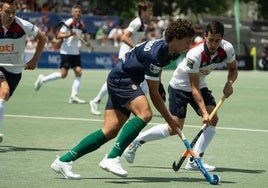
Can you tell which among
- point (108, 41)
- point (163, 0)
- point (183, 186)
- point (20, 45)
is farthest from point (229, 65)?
point (163, 0)

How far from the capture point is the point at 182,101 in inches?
390

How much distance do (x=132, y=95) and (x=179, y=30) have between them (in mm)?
801

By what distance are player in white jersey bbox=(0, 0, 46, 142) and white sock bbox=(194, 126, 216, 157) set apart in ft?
7.54

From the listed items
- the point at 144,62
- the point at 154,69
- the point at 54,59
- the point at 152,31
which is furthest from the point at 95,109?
the point at 152,31

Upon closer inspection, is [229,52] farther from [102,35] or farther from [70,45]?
[102,35]

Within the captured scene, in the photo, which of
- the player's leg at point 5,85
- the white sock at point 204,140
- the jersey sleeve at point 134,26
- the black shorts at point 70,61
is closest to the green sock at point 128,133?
the white sock at point 204,140

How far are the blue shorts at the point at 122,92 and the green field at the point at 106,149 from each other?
0.73m

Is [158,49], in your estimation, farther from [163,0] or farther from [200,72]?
[163,0]

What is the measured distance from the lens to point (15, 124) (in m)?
13.5

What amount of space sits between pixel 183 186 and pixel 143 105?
870 millimetres

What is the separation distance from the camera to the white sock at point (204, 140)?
382 inches

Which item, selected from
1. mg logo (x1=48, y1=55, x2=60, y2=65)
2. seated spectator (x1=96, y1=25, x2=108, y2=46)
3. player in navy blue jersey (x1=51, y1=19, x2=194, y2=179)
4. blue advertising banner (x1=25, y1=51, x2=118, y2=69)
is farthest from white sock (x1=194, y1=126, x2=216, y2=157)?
seated spectator (x1=96, y1=25, x2=108, y2=46)

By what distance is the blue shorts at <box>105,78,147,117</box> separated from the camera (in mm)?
8469

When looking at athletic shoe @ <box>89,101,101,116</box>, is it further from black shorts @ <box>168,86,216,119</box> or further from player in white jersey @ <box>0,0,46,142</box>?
black shorts @ <box>168,86,216,119</box>
